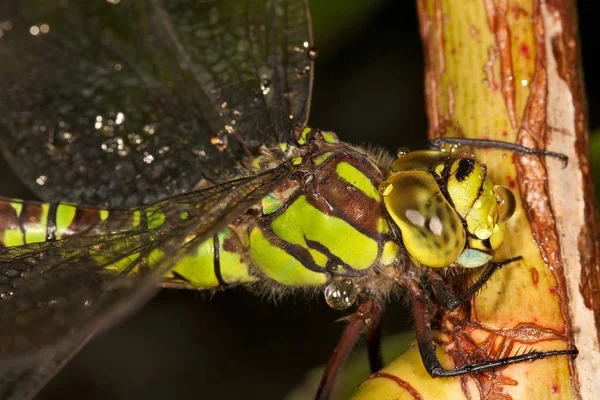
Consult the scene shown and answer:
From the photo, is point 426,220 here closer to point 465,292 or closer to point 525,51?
point 465,292

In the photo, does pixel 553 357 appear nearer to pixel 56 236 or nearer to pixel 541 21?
pixel 541 21

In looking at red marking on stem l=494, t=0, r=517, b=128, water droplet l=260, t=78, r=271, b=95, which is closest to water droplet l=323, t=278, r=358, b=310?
red marking on stem l=494, t=0, r=517, b=128

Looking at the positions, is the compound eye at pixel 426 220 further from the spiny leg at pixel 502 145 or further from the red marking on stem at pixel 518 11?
the red marking on stem at pixel 518 11

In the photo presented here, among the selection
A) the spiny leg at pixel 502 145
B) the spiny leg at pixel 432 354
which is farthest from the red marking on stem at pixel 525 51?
the spiny leg at pixel 432 354

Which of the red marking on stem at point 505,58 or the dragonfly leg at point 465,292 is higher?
the red marking on stem at point 505,58

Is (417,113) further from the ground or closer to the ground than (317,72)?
closer to the ground

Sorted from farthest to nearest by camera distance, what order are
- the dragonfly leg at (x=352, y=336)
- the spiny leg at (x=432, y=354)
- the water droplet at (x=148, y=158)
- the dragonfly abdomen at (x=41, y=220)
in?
the water droplet at (x=148, y=158)
the dragonfly abdomen at (x=41, y=220)
the dragonfly leg at (x=352, y=336)
the spiny leg at (x=432, y=354)

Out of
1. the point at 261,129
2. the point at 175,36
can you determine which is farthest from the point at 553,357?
the point at 175,36
